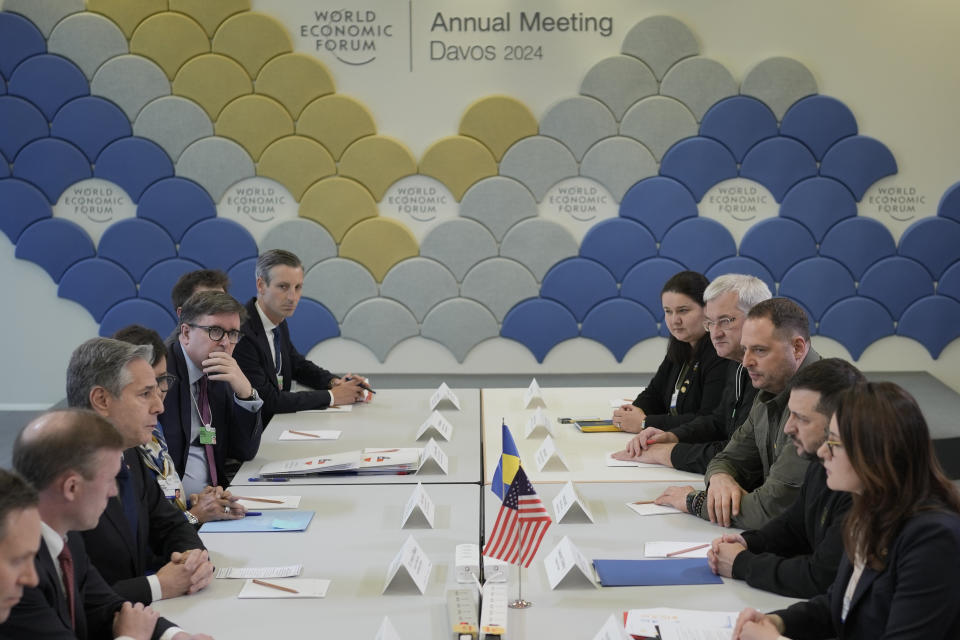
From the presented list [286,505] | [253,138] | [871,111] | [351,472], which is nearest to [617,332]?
[871,111]

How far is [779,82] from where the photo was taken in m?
6.00

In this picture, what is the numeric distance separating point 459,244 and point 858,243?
2.57 meters

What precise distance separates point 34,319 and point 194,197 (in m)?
1.36

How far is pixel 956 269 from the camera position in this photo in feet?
20.4

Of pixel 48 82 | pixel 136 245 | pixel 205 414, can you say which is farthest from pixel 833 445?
pixel 48 82

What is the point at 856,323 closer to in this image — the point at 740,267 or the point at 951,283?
the point at 951,283

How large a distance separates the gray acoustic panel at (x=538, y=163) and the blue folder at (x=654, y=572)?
12.3ft

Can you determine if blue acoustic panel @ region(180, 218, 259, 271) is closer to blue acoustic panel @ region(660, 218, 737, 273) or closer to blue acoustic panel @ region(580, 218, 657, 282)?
blue acoustic panel @ region(580, 218, 657, 282)

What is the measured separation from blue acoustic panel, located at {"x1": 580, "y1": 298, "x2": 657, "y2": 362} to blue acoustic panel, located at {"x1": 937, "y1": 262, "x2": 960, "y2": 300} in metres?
1.89

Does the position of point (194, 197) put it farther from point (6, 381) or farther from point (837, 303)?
point (837, 303)

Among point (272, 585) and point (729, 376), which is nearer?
point (272, 585)

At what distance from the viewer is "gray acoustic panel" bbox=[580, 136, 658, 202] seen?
6.06m

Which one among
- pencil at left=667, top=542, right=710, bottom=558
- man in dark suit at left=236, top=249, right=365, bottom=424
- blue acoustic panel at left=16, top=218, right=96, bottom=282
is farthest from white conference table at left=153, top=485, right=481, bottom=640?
blue acoustic panel at left=16, top=218, right=96, bottom=282

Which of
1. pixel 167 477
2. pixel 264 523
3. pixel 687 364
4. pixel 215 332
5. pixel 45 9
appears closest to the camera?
pixel 264 523
